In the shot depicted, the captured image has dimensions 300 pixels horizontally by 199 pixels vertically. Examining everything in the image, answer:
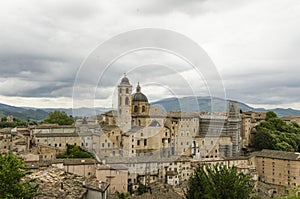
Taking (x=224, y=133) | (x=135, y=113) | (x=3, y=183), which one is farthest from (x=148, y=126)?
(x=3, y=183)

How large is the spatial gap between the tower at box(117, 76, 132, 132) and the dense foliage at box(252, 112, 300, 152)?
15.6 meters

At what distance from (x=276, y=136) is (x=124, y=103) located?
60.1 feet

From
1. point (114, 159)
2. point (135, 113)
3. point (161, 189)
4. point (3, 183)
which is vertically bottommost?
point (161, 189)

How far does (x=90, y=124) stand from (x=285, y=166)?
1849cm

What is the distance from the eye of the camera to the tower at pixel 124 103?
31.0 meters

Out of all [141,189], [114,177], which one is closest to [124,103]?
[114,177]

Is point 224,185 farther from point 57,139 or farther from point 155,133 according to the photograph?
point 57,139

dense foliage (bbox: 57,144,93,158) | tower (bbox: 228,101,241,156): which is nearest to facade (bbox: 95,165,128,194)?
dense foliage (bbox: 57,144,93,158)

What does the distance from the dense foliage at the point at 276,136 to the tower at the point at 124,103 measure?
15.6 metres

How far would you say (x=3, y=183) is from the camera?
901cm

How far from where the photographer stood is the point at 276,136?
119 ft

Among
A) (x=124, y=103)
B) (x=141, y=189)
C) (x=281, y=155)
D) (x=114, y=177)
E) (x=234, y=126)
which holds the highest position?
(x=124, y=103)

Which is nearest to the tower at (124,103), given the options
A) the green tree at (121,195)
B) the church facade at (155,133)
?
the church facade at (155,133)

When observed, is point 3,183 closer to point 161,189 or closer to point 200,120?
point 161,189
